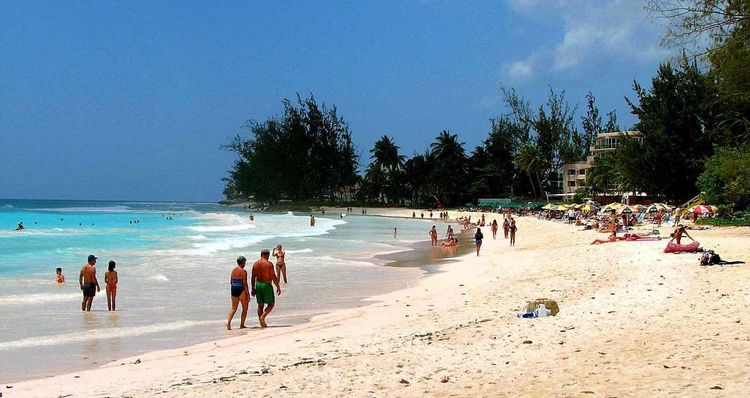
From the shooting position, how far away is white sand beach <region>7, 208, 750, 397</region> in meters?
6.16

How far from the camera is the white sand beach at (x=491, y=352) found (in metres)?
6.16

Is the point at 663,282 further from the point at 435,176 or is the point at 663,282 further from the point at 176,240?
the point at 435,176

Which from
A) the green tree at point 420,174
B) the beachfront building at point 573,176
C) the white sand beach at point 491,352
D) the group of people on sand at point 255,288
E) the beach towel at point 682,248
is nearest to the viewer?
the white sand beach at point 491,352

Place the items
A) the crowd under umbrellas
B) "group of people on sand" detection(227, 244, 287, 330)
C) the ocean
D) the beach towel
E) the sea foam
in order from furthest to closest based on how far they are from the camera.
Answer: the crowd under umbrellas < the beach towel < "group of people on sand" detection(227, 244, 287, 330) < the sea foam < the ocean

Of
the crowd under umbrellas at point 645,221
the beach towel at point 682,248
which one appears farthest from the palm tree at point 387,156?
the beach towel at point 682,248

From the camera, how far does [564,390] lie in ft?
19.0

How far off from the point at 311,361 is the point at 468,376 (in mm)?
2185

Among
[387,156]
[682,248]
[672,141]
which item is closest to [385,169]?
[387,156]

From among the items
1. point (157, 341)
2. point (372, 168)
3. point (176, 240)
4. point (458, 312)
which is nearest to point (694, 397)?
point (458, 312)

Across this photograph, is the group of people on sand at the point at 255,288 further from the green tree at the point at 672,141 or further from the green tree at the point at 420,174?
the green tree at the point at 420,174

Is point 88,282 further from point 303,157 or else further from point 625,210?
point 303,157

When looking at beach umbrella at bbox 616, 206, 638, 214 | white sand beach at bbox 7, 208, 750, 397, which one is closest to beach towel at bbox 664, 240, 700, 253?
white sand beach at bbox 7, 208, 750, 397

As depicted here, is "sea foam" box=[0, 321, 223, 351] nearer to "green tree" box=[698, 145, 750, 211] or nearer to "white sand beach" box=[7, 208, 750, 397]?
"white sand beach" box=[7, 208, 750, 397]

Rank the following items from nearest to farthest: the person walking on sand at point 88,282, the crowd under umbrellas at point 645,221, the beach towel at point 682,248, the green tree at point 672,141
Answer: the person walking on sand at point 88,282, the beach towel at point 682,248, the crowd under umbrellas at point 645,221, the green tree at point 672,141
